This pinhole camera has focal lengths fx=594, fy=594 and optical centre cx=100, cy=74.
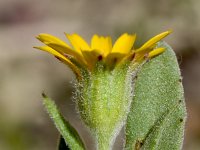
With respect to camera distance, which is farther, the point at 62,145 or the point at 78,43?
the point at 62,145

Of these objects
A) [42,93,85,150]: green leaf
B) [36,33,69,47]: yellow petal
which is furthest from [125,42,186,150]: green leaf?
[36,33,69,47]: yellow petal

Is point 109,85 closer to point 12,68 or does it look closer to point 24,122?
point 24,122

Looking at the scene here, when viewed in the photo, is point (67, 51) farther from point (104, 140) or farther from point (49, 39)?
point (104, 140)

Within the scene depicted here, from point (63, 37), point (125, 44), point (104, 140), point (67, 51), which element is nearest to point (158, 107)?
point (104, 140)

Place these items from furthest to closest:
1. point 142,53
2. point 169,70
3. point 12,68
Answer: point 12,68, point 169,70, point 142,53

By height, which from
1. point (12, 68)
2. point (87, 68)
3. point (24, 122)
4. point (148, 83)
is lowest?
point (24, 122)

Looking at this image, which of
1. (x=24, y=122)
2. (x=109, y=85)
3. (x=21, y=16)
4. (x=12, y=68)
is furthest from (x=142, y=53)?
(x=21, y=16)

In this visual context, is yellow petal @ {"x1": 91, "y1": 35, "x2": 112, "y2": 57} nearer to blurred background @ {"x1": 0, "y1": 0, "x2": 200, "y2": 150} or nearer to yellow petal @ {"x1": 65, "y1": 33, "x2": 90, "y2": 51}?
yellow petal @ {"x1": 65, "y1": 33, "x2": 90, "y2": 51}
